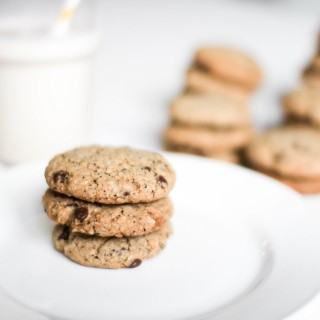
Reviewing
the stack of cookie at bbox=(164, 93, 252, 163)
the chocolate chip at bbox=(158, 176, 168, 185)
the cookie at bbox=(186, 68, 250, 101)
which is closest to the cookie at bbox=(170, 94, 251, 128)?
the stack of cookie at bbox=(164, 93, 252, 163)

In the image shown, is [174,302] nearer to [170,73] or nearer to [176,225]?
[176,225]

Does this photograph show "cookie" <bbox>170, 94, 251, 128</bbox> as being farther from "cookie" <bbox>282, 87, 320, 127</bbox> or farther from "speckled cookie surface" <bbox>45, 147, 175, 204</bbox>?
"speckled cookie surface" <bbox>45, 147, 175, 204</bbox>

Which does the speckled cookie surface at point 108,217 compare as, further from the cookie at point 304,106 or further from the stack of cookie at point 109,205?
the cookie at point 304,106

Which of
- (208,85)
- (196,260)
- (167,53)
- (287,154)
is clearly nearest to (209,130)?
(287,154)

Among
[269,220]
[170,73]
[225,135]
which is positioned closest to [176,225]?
[269,220]

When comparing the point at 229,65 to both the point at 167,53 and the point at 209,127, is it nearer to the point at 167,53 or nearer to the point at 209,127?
the point at 209,127

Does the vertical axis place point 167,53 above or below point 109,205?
below
